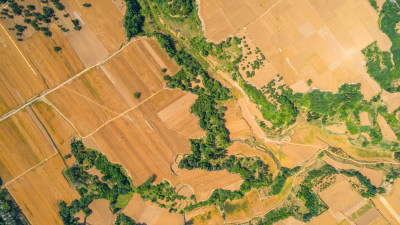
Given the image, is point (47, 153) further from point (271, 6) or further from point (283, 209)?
point (271, 6)

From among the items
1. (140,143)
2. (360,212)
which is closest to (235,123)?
(140,143)

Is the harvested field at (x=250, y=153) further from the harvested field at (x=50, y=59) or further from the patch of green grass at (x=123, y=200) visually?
the harvested field at (x=50, y=59)

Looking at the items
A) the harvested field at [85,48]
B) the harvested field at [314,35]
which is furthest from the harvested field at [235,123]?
the harvested field at [85,48]

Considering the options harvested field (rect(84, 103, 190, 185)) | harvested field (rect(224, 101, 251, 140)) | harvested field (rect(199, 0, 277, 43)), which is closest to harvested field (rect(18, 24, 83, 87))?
harvested field (rect(84, 103, 190, 185))

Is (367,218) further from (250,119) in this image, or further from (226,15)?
(226,15)

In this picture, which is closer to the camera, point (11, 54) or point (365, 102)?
point (11, 54)

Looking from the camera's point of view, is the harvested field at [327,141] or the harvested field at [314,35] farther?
the harvested field at [327,141]

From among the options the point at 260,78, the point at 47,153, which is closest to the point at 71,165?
the point at 47,153

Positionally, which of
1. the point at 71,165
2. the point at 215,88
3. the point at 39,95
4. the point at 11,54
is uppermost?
the point at 11,54
